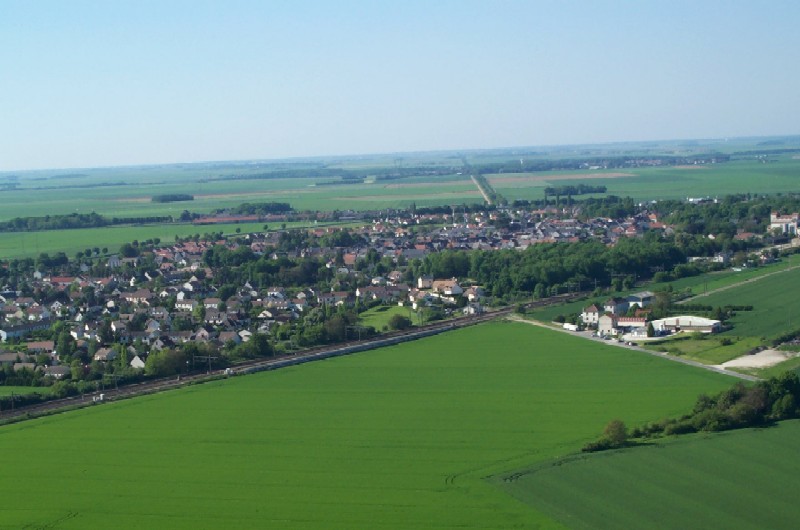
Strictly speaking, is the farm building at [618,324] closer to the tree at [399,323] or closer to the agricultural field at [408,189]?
the tree at [399,323]

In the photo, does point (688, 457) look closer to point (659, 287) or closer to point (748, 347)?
point (748, 347)

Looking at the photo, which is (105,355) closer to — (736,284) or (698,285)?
(698,285)

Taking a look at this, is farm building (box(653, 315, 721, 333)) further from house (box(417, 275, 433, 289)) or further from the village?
house (box(417, 275, 433, 289))

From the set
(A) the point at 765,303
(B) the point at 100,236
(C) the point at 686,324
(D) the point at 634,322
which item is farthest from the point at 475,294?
(B) the point at 100,236

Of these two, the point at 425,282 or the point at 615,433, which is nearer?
the point at 615,433

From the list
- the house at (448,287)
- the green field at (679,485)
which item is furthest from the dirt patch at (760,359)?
the house at (448,287)

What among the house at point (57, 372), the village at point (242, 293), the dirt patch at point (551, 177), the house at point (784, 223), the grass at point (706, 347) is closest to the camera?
the grass at point (706, 347)

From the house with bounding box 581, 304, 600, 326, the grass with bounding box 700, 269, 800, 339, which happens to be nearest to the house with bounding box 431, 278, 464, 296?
the house with bounding box 581, 304, 600, 326
